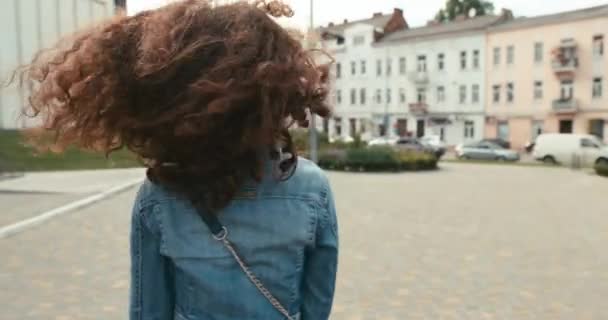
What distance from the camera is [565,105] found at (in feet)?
158

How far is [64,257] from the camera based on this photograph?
22.5ft

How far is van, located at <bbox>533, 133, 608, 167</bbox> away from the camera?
3241 centimetres

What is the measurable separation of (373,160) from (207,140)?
2373 cm

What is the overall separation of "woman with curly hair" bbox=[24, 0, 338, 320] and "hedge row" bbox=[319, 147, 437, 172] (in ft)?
77.3

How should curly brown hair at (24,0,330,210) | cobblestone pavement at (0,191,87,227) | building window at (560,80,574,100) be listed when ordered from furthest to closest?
1. building window at (560,80,574,100)
2. cobblestone pavement at (0,191,87,227)
3. curly brown hair at (24,0,330,210)

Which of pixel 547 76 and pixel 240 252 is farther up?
pixel 547 76

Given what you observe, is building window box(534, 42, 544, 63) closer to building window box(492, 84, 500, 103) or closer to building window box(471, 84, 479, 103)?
building window box(492, 84, 500, 103)

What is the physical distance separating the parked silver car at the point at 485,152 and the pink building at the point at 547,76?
39.8 ft

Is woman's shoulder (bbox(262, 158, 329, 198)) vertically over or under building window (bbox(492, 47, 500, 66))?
under

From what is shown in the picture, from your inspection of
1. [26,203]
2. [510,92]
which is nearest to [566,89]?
[510,92]

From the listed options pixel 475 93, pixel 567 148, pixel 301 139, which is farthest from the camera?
pixel 475 93

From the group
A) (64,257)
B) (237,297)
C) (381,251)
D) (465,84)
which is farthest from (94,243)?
(465,84)

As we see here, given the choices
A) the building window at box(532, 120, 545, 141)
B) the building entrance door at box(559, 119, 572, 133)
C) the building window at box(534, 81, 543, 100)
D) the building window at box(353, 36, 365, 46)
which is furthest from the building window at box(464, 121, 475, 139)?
the building window at box(353, 36, 365, 46)

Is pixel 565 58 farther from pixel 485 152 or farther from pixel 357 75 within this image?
pixel 357 75
